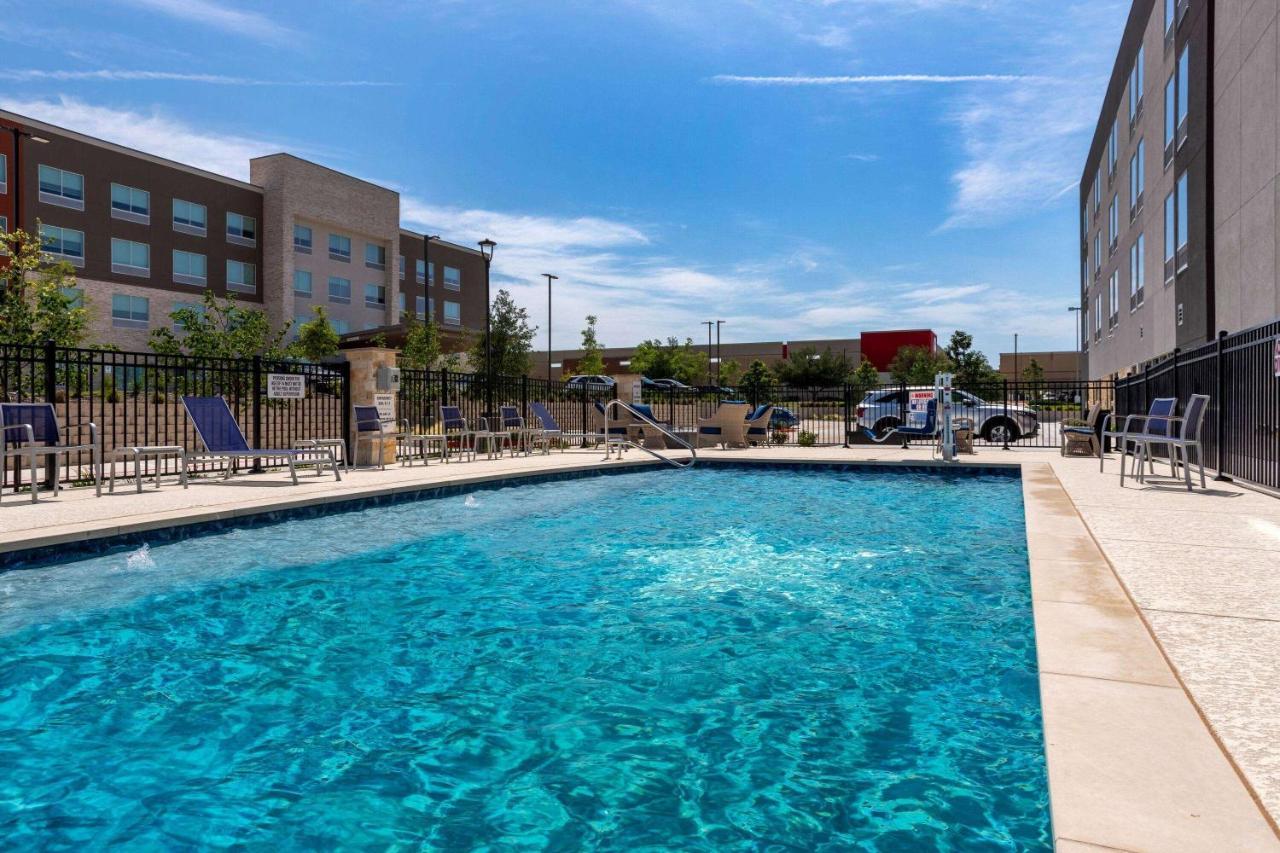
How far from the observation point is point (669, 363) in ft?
205

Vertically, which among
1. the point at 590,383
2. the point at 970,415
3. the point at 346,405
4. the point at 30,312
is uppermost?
the point at 30,312

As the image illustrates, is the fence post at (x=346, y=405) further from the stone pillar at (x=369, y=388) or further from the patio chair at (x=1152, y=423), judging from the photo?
the patio chair at (x=1152, y=423)

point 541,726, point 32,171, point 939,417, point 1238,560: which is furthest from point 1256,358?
point 32,171

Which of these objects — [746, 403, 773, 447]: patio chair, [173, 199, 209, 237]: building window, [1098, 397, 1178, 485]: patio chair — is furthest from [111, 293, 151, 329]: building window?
[1098, 397, 1178, 485]: patio chair

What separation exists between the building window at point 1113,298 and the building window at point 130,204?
40.4 meters

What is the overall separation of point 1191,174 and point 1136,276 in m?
8.54

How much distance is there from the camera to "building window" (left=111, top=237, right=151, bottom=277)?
3284 centimetres

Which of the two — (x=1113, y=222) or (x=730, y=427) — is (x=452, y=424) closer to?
(x=730, y=427)

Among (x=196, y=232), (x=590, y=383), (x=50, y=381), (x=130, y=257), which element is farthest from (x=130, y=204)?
(x=50, y=381)

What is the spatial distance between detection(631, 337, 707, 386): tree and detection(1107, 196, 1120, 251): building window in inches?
1370

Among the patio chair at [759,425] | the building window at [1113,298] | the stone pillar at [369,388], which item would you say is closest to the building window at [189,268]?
the stone pillar at [369,388]

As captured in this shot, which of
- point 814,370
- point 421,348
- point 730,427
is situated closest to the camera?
point 730,427

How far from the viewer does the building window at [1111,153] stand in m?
28.3

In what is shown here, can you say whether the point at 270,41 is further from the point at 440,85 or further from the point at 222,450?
the point at 222,450
